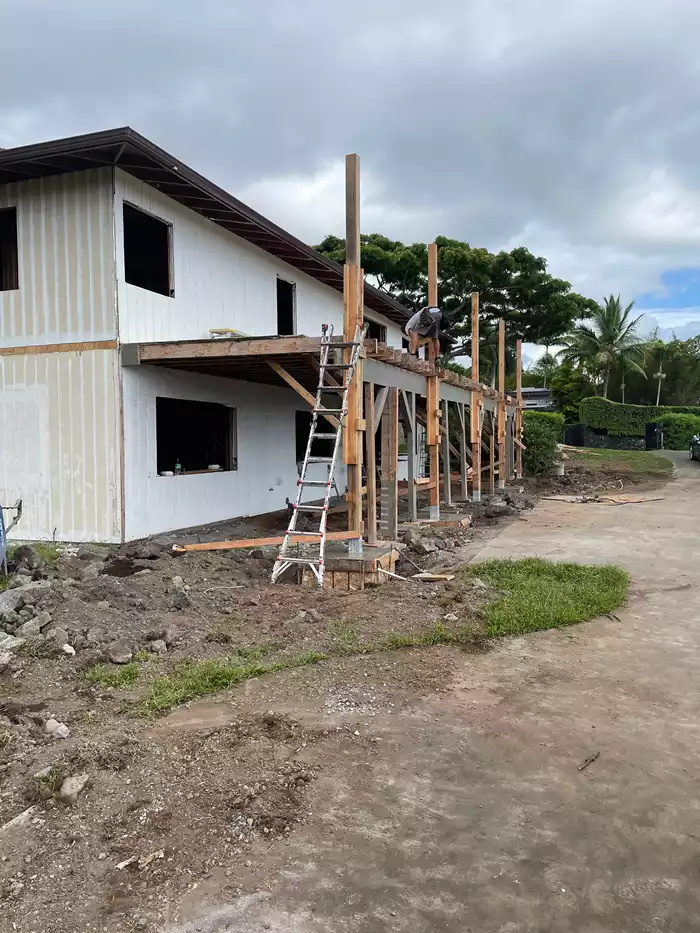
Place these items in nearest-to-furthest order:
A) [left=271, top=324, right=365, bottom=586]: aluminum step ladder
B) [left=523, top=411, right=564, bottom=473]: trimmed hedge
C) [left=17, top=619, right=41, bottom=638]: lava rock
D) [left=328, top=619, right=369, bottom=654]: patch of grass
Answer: [left=17, top=619, right=41, bottom=638]: lava rock → [left=328, top=619, right=369, bottom=654]: patch of grass → [left=271, top=324, right=365, bottom=586]: aluminum step ladder → [left=523, top=411, right=564, bottom=473]: trimmed hedge

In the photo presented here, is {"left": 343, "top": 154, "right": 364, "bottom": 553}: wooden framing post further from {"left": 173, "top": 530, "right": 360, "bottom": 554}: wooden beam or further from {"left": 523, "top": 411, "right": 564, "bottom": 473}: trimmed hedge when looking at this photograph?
{"left": 523, "top": 411, "right": 564, "bottom": 473}: trimmed hedge

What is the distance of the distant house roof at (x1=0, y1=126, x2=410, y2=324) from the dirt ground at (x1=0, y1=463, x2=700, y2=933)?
5.85m

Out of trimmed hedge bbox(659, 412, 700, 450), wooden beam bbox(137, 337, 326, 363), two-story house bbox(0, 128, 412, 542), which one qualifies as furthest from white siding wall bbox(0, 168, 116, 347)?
trimmed hedge bbox(659, 412, 700, 450)

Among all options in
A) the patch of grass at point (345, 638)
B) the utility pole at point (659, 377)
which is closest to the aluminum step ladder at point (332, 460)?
the patch of grass at point (345, 638)

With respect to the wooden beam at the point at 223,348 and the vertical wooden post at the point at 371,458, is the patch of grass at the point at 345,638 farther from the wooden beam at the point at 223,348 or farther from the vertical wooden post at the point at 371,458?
the wooden beam at the point at 223,348

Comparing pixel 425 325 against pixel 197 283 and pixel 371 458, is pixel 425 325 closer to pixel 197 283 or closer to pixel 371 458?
pixel 371 458

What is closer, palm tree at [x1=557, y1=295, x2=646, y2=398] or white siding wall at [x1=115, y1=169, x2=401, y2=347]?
white siding wall at [x1=115, y1=169, x2=401, y2=347]

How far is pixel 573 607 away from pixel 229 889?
500cm

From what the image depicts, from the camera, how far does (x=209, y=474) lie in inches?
463

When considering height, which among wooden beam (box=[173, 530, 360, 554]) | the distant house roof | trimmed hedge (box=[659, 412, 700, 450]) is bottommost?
wooden beam (box=[173, 530, 360, 554])

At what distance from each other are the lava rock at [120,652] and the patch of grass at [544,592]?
3.06 metres

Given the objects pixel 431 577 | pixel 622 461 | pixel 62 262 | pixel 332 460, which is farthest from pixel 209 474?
pixel 622 461

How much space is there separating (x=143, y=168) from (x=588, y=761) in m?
9.24

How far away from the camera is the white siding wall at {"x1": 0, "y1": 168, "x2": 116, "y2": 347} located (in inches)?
379
